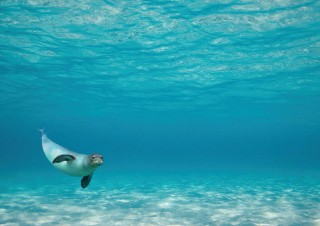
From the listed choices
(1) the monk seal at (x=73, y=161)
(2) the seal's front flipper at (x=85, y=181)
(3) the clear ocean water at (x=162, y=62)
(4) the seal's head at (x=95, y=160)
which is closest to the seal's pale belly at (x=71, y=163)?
(1) the monk seal at (x=73, y=161)

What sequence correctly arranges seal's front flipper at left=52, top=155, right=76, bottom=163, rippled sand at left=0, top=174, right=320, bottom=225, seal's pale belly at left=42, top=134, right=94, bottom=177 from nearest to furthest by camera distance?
1. seal's front flipper at left=52, top=155, right=76, bottom=163
2. seal's pale belly at left=42, top=134, right=94, bottom=177
3. rippled sand at left=0, top=174, right=320, bottom=225

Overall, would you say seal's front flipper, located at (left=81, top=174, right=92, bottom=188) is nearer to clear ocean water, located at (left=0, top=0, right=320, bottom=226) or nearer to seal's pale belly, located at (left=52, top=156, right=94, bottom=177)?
seal's pale belly, located at (left=52, top=156, right=94, bottom=177)

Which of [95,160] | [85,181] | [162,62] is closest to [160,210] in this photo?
[85,181]

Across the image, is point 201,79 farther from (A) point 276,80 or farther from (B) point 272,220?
(B) point 272,220

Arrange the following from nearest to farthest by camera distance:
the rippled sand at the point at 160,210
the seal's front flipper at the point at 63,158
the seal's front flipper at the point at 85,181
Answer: the seal's front flipper at the point at 63,158 → the seal's front flipper at the point at 85,181 → the rippled sand at the point at 160,210

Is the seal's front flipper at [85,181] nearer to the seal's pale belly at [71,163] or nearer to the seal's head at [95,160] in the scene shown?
the seal's pale belly at [71,163]

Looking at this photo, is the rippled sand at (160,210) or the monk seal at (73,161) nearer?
the monk seal at (73,161)

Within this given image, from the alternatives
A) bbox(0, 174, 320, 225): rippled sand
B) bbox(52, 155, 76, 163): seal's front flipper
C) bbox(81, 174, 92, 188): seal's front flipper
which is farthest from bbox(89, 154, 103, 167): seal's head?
bbox(0, 174, 320, 225): rippled sand

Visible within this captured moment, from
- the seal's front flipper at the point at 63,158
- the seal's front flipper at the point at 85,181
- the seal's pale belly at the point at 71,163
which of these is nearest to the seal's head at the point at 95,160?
the seal's pale belly at the point at 71,163

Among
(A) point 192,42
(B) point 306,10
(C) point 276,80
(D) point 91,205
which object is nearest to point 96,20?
(A) point 192,42

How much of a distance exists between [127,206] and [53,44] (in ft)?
38.2

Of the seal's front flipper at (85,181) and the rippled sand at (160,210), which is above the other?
the rippled sand at (160,210)

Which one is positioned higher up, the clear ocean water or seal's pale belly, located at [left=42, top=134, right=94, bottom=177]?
the clear ocean water

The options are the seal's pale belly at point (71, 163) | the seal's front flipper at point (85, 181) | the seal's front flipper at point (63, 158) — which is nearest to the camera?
the seal's front flipper at point (63, 158)
